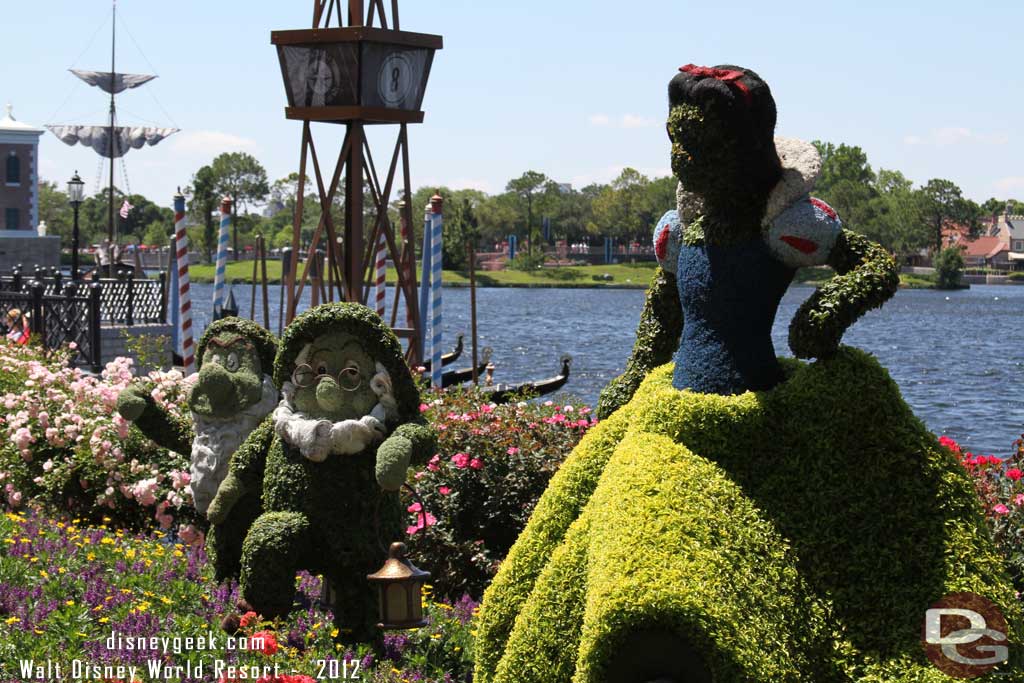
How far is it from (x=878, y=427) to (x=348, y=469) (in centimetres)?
284

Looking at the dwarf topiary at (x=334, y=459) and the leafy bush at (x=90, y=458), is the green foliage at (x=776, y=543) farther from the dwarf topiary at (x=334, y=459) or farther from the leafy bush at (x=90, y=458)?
the leafy bush at (x=90, y=458)

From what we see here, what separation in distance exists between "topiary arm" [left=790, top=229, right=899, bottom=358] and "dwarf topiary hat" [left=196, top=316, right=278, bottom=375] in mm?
3628

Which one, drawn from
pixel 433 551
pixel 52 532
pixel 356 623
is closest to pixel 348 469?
pixel 356 623

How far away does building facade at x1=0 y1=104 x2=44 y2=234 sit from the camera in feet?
230

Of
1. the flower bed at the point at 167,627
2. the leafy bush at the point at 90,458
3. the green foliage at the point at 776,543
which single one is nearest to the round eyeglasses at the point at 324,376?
the flower bed at the point at 167,627

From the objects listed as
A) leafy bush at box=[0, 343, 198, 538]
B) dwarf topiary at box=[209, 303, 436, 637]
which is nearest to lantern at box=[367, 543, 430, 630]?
dwarf topiary at box=[209, 303, 436, 637]

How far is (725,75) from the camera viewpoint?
4.59m

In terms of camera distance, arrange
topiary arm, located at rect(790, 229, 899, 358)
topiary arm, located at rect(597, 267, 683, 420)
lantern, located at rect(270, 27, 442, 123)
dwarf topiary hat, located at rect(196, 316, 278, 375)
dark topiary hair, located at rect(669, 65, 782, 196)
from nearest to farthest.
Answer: topiary arm, located at rect(790, 229, 899, 358) → dark topiary hair, located at rect(669, 65, 782, 196) → topiary arm, located at rect(597, 267, 683, 420) → dwarf topiary hat, located at rect(196, 316, 278, 375) → lantern, located at rect(270, 27, 442, 123)

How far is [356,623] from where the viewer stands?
6355mm

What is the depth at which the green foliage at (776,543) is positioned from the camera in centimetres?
407

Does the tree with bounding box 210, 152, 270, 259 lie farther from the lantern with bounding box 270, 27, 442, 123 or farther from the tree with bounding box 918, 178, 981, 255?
the lantern with bounding box 270, 27, 442, 123

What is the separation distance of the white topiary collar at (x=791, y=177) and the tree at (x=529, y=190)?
8653 centimetres

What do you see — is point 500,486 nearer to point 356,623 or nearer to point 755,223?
point 356,623
